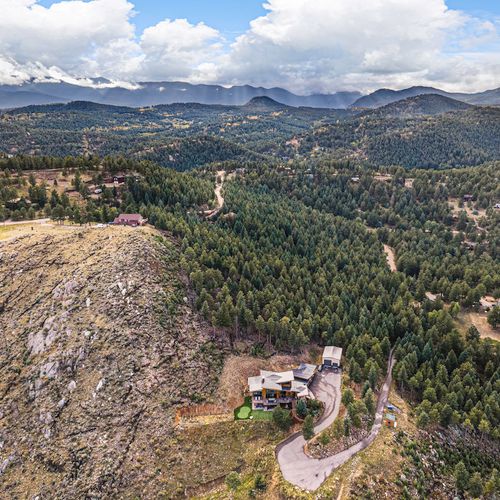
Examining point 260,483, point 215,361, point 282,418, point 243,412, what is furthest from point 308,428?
point 215,361

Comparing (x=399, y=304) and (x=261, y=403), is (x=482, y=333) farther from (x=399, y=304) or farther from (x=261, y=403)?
(x=261, y=403)

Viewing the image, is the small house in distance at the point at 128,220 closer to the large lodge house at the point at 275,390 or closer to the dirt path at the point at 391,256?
the large lodge house at the point at 275,390

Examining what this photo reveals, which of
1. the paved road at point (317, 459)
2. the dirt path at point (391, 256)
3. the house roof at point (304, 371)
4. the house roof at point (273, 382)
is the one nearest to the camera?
the paved road at point (317, 459)

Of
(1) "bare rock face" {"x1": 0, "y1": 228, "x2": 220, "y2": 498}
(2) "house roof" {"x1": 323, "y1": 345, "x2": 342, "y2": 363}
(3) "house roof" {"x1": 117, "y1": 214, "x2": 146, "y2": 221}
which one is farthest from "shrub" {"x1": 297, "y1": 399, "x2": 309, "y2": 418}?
(3) "house roof" {"x1": 117, "y1": 214, "x2": 146, "y2": 221}

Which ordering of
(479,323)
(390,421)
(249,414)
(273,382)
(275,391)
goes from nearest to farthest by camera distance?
(390,421), (249,414), (275,391), (273,382), (479,323)

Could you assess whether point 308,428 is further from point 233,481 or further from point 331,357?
point 331,357

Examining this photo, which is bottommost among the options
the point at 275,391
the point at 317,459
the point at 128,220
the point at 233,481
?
the point at 233,481

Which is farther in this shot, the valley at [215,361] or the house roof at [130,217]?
the house roof at [130,217]

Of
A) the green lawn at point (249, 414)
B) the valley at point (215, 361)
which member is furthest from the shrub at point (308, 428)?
the green lawn at point (249, 414)

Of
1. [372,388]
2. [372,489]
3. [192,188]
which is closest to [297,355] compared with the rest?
[372,388]
